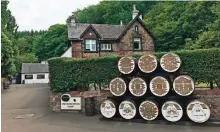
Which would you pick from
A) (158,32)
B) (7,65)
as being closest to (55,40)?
(158,32)

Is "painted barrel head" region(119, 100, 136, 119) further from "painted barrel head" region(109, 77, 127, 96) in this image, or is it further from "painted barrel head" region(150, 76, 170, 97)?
"painted barrel head" region(150, 76, 170, 97)

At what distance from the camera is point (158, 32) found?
141 feet

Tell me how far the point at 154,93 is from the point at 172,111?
0.95 meters

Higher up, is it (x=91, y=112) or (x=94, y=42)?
(x=94, y=42)

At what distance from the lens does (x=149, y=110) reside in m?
11.2

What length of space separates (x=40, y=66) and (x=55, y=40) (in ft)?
28.8

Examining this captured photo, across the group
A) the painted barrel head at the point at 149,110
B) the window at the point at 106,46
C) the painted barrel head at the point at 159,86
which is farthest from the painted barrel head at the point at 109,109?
the window at the point at 106,46

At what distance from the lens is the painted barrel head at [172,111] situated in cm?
1082

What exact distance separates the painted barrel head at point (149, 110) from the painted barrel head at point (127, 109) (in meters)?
0.40

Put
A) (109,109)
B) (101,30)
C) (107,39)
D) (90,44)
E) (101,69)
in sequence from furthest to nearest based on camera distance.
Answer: (101,30), (107,39), (90,44), (101,69), (109,109)

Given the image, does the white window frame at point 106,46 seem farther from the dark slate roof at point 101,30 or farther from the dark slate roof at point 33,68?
the dark slate roof at point 33,68

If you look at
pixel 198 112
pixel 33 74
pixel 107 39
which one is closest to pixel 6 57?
pixel 107 39

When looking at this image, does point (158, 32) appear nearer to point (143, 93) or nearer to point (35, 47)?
point (143, 93)

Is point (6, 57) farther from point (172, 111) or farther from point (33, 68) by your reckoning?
point (33, 68)
